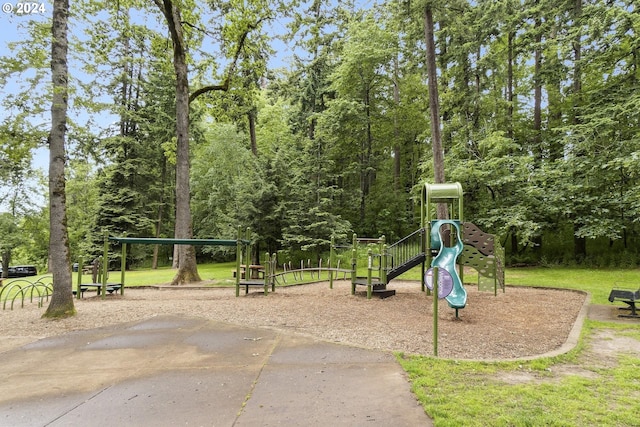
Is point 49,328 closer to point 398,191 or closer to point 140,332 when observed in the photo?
point 140,332

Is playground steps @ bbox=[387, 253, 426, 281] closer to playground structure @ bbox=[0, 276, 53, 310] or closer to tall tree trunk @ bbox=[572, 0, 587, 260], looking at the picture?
playground structure @ bbox=[0, 276, 53, 310]

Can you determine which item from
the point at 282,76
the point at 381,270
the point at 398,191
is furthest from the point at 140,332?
the point at 282,76

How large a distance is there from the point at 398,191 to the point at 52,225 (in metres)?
19.1

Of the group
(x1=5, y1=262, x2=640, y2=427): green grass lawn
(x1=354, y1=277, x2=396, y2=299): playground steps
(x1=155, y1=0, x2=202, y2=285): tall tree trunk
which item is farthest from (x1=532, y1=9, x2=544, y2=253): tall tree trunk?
(x1=155, y1=0, x2=202, y2=285): tall tree trunk

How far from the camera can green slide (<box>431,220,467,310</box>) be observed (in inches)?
278

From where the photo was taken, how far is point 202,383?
3812mm

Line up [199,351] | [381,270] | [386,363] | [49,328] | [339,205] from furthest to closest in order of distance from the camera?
[339,205], [381,270], [49,328], [199,351], [386,363]

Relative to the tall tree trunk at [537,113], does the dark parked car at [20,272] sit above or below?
below

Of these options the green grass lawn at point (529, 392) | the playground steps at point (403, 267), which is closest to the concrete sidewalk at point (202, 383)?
the green grass lawn at point (529, 392)

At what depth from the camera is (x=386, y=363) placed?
4.32 metres

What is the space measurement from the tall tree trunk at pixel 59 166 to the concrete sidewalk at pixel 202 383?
1.98 meters

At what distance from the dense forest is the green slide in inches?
245

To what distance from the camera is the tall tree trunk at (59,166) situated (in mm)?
7090

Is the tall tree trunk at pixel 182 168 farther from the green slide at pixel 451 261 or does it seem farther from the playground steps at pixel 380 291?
the green slide at pixel 451 261
